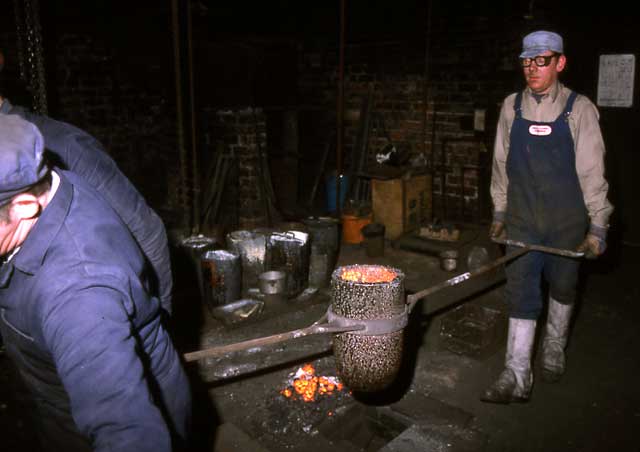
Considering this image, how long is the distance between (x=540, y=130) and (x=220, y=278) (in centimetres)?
310

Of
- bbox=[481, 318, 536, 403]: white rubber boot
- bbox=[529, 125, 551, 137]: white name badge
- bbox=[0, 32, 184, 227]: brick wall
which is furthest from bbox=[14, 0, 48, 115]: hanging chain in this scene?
bbox=[481, 318, 536, 403]: white rubber boot

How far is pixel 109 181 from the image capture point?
2.57 metres

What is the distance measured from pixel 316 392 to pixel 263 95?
6.33 metres

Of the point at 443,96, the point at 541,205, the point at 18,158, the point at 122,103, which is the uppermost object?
the point at 443,96

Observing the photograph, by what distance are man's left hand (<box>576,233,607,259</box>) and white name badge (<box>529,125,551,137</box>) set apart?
2.33 ft

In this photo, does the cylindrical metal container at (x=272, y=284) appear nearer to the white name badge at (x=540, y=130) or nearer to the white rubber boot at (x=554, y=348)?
the white rubber boot at (x=554, y=348)

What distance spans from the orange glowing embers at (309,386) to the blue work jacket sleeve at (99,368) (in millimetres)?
2476

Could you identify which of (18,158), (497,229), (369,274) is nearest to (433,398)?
(497,229)

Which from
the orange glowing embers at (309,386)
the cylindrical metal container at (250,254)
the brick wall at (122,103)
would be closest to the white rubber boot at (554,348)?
the orange glowing embers at (309,386)

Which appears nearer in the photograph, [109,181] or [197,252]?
[109,181]

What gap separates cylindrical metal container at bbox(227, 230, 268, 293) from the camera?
5.68 meters

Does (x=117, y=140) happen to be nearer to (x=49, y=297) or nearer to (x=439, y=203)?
(x=439, y=203)

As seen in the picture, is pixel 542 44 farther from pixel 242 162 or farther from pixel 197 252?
pixel 242 162

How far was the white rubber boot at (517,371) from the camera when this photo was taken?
3.62 meters
